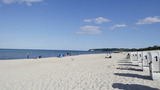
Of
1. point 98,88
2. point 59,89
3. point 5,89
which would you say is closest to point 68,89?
point 59,89

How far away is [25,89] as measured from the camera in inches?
203

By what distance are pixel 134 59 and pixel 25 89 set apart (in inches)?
389

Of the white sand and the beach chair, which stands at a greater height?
the beach chair

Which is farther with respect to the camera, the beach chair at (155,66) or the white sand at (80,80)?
the beach chair at (155,66)

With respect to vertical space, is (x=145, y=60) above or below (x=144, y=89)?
above

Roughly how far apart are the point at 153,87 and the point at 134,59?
8263mm

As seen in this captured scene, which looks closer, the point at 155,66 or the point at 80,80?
the point at 155,66

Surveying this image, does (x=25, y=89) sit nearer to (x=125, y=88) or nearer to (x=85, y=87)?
(x=85, y=87)

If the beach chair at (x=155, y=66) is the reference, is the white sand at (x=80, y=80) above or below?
below

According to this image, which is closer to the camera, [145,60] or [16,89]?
[16,89]

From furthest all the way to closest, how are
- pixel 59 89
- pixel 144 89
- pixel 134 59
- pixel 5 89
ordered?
pixel 134 59 < pixel 5 89 < pixel 59 89 < pixel 144 89

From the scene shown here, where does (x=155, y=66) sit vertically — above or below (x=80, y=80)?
above

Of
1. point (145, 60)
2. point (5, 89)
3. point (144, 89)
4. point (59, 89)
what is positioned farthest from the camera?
point (145, 60)

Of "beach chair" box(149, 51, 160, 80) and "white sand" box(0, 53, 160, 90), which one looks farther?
"beach chair" box(149, 51, 160, 80)
